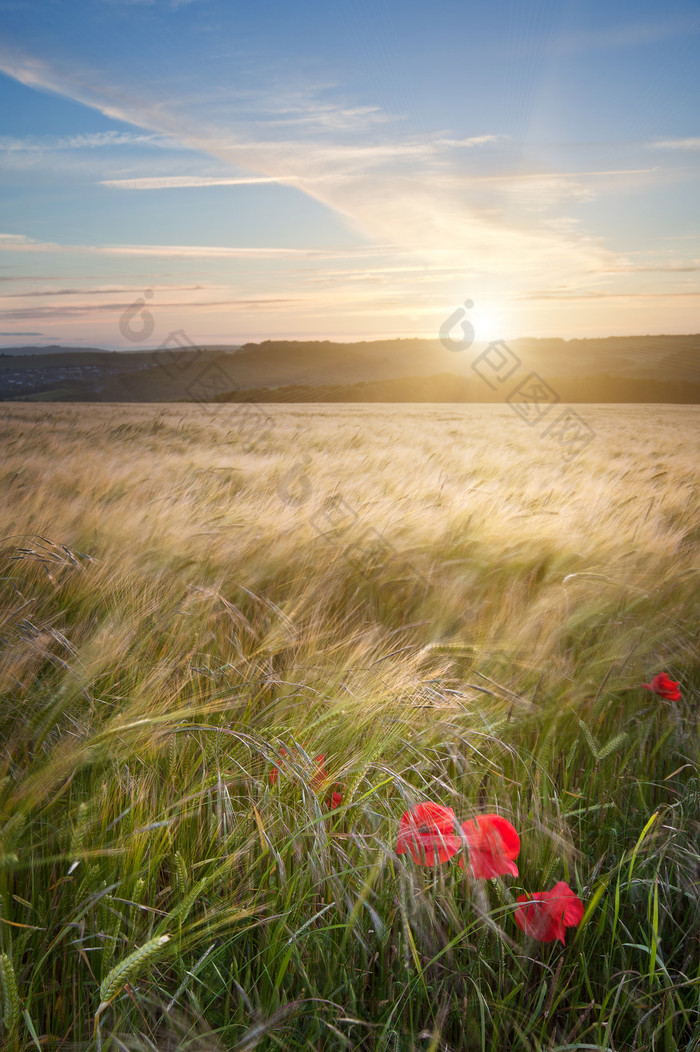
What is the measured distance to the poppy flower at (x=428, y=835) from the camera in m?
0.95

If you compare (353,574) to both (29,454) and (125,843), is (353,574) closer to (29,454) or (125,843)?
(125,843)

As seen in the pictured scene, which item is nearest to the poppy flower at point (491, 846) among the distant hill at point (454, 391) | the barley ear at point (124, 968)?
the barley ear at point (124, 968)

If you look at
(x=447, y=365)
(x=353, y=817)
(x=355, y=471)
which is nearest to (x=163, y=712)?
(x=353, y=817)

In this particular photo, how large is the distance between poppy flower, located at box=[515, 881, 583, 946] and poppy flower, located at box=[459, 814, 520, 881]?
0.06m

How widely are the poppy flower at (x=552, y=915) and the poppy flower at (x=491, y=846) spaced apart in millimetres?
58

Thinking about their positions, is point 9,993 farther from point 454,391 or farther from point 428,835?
point 454,391

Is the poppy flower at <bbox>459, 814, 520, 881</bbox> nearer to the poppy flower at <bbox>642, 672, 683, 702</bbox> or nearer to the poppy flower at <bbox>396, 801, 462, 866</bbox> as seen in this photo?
the poppy flower at <bbox>396, 801, 462, 866</bbox>

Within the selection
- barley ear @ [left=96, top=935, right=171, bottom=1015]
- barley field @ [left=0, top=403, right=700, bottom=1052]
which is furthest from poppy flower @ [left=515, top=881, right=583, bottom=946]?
barley ear @ [left=96, top=935, right=171, bottom=1015]

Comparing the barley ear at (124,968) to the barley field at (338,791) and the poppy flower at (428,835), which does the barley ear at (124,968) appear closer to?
the barley field at (338,791)

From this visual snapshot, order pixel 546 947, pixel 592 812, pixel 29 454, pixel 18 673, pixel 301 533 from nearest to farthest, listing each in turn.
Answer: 1. pixel 546 947
2. pixel 592 812
3. pixel 18 673
4. pixel 301 533
5. pixel 29 454

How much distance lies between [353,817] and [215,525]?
188 cm

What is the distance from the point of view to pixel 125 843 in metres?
1.00

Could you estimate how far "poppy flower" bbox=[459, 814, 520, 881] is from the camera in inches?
37.2

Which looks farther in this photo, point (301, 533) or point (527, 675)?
point (301, 533)
